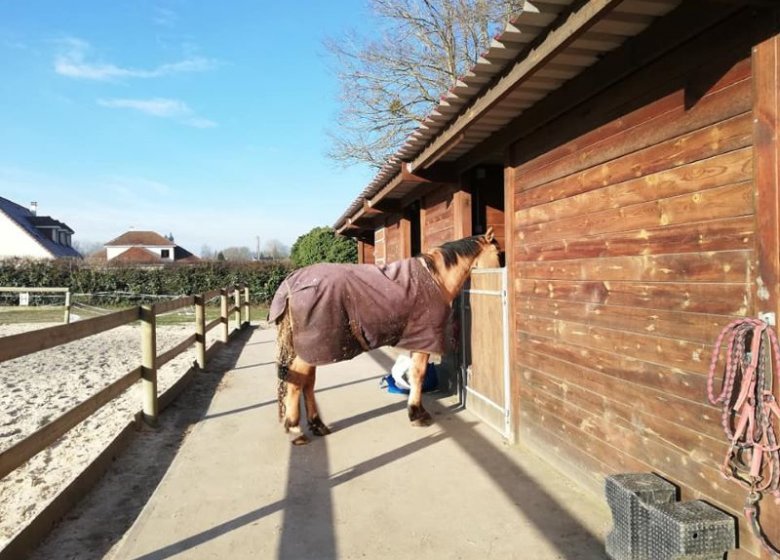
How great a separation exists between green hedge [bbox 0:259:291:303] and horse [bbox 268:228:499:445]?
777 inches

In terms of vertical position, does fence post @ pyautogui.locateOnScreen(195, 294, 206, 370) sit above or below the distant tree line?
below

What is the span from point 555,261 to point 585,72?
121cm

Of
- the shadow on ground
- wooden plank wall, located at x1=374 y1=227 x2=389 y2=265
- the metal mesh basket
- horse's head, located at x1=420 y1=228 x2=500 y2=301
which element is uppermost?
wooden plank wall, located at x1=374 y1=227 x2=389 y2=265

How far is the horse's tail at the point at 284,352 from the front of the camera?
15.9 feet

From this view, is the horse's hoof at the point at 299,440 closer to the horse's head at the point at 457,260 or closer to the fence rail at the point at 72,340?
the fence rail at the point at 72,340

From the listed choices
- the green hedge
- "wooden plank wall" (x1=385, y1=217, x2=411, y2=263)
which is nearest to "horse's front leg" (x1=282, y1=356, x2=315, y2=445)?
"wooden plank wall" (x1=385, y1=217, x2=411, y2=263)

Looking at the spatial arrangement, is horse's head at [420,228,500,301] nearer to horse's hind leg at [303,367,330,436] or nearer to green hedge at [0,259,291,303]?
horse's hind leg at [303,367,330,436]

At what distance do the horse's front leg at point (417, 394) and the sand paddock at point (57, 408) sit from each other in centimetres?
268

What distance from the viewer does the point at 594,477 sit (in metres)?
3.31

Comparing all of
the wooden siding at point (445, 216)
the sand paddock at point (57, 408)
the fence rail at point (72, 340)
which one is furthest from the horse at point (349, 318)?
the sand paddock at point (57, 408)

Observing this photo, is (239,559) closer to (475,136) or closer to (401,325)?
(401,325)

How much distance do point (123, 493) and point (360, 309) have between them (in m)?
2.21

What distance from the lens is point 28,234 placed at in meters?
37.8

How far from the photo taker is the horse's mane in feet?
17.2
